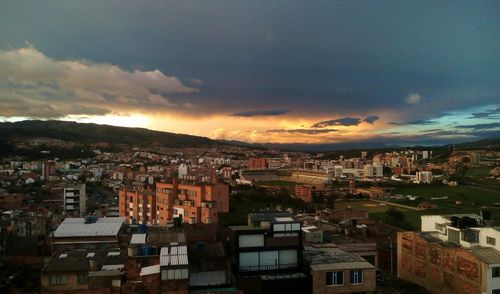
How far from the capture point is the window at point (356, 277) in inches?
431

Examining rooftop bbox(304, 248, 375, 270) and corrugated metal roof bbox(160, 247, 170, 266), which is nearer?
corrugated metal roof bbox(160, 247, 170, 266)

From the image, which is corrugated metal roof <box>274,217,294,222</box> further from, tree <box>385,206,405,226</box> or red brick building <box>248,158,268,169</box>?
red brick building <box>248,158,268,169</box>

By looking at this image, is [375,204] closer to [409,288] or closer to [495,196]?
[495,196]

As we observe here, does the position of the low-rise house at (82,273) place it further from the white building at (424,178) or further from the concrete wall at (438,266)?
the white building at (424,178)

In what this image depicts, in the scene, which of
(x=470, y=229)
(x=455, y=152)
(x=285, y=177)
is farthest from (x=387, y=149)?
(x=470, y=229)

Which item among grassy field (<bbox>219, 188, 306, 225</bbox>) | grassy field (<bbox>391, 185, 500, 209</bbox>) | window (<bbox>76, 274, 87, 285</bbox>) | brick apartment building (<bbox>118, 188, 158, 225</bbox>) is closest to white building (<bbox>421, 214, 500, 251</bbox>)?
window (<bbox>76, 274, 87, 285</bbox>)

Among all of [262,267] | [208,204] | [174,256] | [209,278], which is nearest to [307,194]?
[208,204]

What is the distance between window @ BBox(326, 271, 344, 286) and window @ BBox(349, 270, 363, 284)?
0.27 metres

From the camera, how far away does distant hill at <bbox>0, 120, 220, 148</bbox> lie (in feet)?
292

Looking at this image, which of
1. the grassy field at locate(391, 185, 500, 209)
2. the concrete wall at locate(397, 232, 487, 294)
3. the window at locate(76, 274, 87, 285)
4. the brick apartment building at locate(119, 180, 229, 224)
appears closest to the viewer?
the window at locate(76, 274, 87, 285)

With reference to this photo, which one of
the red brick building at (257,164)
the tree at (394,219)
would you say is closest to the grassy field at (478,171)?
the tree at (394,219)

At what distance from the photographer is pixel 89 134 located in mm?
104188

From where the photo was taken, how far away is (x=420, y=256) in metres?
13.8

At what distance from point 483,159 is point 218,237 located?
204 ft
